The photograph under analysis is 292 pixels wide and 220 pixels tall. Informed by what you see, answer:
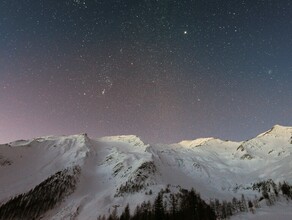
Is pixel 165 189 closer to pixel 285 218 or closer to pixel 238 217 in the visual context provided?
pixel 238 217

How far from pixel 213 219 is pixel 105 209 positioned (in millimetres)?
59605

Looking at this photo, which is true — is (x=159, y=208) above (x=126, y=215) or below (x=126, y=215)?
above

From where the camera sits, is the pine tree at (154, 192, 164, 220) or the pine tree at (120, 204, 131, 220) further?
the pine tree at (120, 204, 131, 220)

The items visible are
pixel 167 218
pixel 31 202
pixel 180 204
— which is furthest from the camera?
pixel 31 202

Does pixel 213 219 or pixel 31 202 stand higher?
pixel 31 202

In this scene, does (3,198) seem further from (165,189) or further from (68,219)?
(165,189)

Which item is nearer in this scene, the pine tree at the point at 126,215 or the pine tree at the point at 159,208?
the pine tree at the point at 159,208

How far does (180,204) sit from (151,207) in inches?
650

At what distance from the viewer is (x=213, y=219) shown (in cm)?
17175

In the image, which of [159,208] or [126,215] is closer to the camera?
[159,208]

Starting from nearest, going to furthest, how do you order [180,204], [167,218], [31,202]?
[167,218], [180,204], [31,202]

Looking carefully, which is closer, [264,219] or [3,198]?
[264,219]

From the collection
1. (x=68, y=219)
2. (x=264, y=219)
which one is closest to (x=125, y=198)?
(x=68, y=219)

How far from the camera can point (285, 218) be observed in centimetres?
15400
